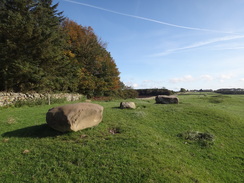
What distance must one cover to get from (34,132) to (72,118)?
278 cm

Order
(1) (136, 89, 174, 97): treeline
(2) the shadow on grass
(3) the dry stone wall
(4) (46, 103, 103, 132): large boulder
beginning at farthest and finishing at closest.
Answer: (1) (136, 89, 174, 97): treeline < (3) the dry stone wall < (2) the shadow on grass < (4) (46, 103, 103, 132): large boulder

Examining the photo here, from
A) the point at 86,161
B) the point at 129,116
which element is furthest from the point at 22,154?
the point at 129,116

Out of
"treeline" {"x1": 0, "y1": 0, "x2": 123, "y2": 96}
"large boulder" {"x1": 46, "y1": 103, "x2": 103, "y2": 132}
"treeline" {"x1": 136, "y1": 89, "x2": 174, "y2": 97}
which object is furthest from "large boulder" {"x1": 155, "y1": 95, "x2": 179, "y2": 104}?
"treeline" {"x1": 136, "y1": 89, "x2": 174, "y2": 97}

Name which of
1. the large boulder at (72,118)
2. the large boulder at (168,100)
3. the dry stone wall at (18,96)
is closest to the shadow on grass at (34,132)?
the large boulder at (72,118)

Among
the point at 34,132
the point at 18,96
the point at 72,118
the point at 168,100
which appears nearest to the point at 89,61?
the point at 18,96

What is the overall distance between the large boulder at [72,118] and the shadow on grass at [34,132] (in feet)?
1.42

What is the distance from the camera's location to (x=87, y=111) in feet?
30.0

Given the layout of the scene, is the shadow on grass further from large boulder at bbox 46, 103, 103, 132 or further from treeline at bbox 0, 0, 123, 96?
treeline at bbox 0, 0, 123, 96

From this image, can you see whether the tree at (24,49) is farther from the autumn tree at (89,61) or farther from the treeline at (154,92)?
the treeline at (154,92)

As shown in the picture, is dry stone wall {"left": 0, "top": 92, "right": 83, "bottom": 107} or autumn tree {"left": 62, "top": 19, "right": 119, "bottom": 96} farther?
autumn tree {"left": 62, "top": 19, "right": 119, "bottom": 96}

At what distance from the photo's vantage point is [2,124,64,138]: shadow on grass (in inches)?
341

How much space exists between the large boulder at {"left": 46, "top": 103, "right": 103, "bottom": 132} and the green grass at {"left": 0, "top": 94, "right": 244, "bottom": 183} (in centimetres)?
40

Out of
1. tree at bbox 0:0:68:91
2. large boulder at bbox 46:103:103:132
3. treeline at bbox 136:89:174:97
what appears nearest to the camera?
large boulder at bbox 46:103:103:132

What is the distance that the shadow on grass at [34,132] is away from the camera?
28.5ft
